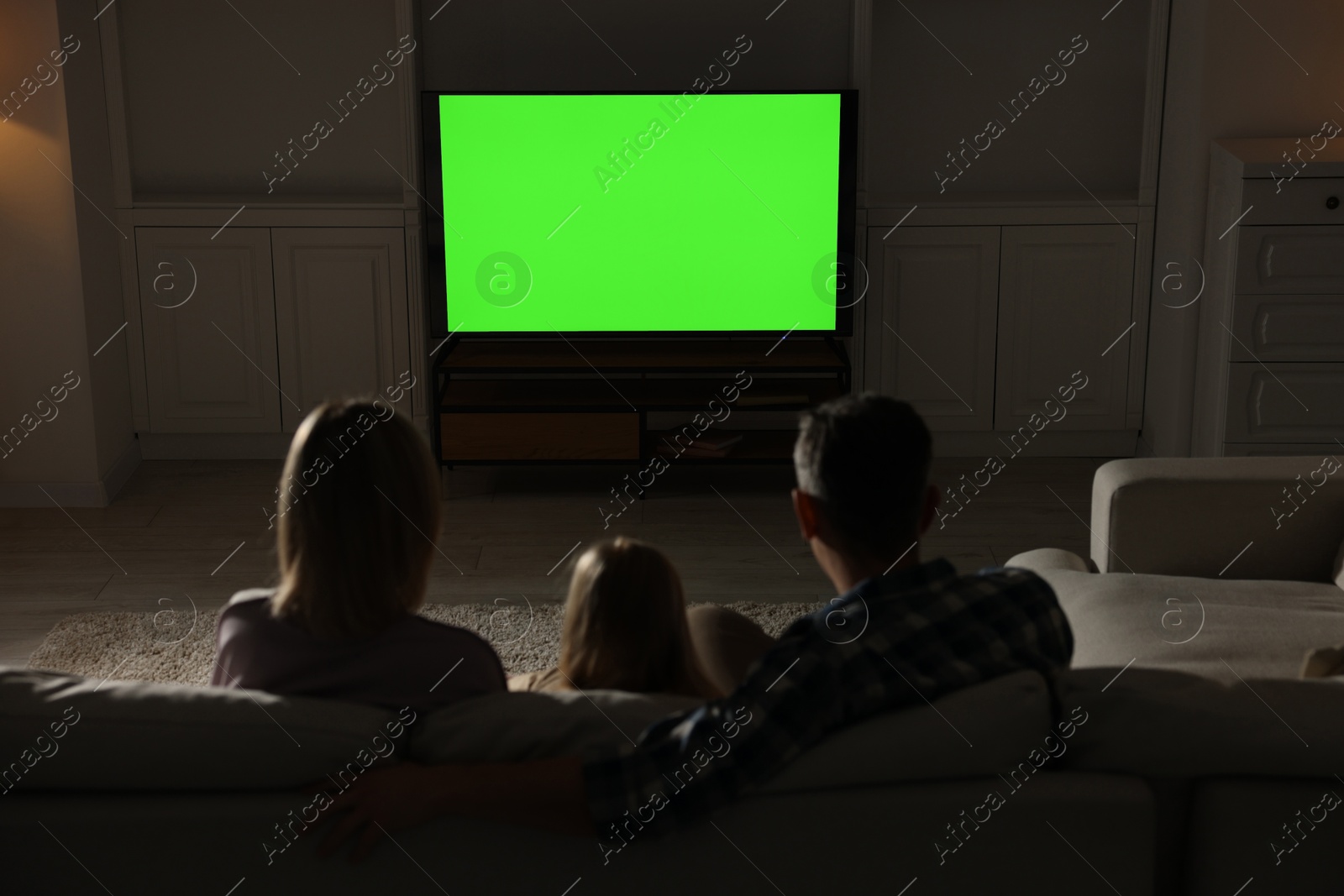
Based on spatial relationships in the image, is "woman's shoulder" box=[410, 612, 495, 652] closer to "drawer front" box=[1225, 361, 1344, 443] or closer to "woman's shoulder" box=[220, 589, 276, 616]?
"woman's shoulder" box=[220, 589, 276, 616]

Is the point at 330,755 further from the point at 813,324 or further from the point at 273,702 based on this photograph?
the point at 813,324

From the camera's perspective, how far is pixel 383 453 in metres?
1.41

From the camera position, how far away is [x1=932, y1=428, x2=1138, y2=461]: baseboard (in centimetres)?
453

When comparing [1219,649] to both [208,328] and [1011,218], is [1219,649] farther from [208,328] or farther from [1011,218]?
[208,328]

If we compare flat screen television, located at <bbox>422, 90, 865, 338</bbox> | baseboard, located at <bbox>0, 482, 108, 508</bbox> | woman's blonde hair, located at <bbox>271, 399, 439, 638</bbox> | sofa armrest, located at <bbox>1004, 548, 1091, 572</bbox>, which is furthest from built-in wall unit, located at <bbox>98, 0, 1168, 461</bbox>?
woman's blonde hair, located at <bbox>271, 399, 439, 638</bbox>

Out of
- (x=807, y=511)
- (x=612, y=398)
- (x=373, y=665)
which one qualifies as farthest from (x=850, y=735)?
(x=612, y=398)

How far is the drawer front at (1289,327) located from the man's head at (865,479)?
8.62ft

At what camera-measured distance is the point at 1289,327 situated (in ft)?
12.3

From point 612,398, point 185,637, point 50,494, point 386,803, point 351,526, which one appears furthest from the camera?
point 612,398

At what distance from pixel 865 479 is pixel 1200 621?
106cm

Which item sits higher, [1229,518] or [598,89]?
[598,89]

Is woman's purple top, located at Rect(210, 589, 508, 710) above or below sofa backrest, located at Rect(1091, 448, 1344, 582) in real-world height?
above

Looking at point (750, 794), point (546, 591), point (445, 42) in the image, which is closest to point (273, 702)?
point (750, 794)

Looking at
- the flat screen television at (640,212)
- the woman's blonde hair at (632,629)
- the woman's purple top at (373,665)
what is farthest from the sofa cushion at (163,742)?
the flat screen television at (640,212)
